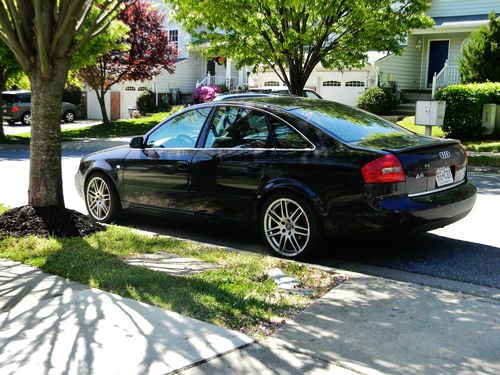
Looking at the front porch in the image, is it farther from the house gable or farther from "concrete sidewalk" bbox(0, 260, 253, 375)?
"concrete sidewalk" bbox(0, 260, 253, 375)

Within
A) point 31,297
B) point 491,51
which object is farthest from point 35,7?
point 491,51

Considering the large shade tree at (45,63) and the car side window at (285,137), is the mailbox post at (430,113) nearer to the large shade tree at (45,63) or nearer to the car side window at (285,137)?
the car side window at (285,137)

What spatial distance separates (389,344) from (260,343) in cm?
81

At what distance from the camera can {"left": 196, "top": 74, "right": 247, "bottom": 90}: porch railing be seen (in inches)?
1346

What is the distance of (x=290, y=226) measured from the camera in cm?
573

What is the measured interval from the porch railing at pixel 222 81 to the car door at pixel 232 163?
27.7m

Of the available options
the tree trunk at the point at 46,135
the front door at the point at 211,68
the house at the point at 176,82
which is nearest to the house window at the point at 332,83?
the house at the point at 176,82

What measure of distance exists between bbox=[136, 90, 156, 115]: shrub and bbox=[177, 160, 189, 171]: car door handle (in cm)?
2896

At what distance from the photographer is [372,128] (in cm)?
607

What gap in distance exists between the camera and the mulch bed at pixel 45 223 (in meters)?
6.18

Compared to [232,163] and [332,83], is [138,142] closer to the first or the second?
[232,163]

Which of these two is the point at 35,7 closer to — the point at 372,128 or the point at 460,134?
the point at 372,128

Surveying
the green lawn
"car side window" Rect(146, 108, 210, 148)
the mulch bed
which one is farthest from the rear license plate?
the mulch bed

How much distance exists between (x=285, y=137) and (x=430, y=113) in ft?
24.5
